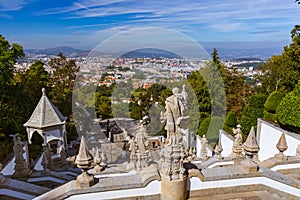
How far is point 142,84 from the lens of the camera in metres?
13.1

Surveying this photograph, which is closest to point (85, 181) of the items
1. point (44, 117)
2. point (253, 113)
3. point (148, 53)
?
point (148, 53)

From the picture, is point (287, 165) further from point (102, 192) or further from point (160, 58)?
point (160, 58)

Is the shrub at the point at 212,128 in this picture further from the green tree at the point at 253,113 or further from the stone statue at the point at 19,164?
the stone statue at the point at 19,164

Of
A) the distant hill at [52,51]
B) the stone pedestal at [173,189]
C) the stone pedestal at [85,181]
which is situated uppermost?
the distant hill at [52,51]

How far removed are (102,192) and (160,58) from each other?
335 inches

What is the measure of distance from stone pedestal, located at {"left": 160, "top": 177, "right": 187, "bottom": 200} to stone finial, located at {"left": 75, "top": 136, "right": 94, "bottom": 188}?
1179 mm

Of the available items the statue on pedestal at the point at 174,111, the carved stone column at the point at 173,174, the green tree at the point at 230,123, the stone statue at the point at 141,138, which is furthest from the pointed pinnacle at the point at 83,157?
the green tree at the point at 230,123

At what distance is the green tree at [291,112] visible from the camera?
31.4 ft

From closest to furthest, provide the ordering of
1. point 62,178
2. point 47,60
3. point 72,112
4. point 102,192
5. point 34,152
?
point 102,192
point 62,178
point 34,152
point 72,112
point 47,60

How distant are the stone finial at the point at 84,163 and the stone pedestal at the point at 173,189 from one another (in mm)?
1179

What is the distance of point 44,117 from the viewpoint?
40.6 ft

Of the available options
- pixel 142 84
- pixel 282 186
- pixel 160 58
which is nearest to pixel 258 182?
pixel 282 186

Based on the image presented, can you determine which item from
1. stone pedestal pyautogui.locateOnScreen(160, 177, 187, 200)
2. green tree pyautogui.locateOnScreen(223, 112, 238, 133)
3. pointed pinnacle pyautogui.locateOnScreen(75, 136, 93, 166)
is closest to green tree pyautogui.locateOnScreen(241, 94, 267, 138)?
green tree pyautogui.locateOnScreen(223, 112, 238, 133)

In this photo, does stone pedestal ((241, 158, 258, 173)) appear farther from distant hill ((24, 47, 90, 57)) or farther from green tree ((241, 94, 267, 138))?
distant hill ((24, 47, 90, 57))
